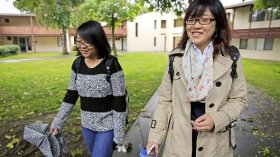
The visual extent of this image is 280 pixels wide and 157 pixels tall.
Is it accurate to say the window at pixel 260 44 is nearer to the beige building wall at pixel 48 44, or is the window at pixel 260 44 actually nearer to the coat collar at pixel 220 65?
the coat collar at pixel 220 65


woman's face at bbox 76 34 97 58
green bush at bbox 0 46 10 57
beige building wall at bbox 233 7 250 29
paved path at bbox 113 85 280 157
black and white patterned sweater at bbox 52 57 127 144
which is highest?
beige building wall at bbox 233 7 250 29

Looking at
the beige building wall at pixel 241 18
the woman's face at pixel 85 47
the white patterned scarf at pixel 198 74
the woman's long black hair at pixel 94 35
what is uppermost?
the beige building wall at pixel 241 18

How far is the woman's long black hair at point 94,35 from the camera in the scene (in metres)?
2.27

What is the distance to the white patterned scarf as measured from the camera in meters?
1.66

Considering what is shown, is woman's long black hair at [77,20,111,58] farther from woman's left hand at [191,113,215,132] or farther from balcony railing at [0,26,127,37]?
balcony railing at [0,26,127,37]

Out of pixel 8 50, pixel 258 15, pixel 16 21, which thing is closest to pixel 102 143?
pixel 258 15

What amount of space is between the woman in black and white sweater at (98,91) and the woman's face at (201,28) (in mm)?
873

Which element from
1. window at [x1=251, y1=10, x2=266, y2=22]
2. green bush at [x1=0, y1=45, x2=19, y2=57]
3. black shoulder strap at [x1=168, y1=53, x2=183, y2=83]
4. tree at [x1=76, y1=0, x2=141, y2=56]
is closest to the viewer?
black shoulder strap at [x1=168, y1=53, x2=183, y2=83]

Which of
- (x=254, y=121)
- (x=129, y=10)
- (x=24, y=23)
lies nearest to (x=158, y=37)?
(x=129, y=10)

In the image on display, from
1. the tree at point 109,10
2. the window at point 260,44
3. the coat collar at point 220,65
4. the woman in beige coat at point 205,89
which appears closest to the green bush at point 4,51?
the tree at point 109,10

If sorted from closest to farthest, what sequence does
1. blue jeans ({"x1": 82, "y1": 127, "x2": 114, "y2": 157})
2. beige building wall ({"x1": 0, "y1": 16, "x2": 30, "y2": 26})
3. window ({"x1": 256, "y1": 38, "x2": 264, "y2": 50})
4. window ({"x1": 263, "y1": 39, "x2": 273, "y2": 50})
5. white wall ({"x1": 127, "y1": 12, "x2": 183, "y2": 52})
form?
1. blue jeans ({"x1": 82, "y1": 127, "x2": 114, "y2": 157})
2. window ({"x1": 263, "y1": 39, "x2": 273, "y2": 50})
3. window ({"x1": 256, "y1": 38, "x2": 264, "y2": 50})
4. beige building wall ({"x1": 0, "y1": 16, "x2": 30, "y2": 26})
5. white wall ({"x1": 127, "y1": 12, "x2": 183, "y2": 52})

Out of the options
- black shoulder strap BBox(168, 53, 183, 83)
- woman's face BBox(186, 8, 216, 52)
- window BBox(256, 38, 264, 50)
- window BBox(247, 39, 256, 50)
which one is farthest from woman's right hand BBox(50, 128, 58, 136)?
window BBox(247, 39, 256, 50)

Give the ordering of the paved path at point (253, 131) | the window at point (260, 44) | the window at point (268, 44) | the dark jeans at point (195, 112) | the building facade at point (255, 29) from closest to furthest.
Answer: the dark jeans at point (195, 112) < the paved path at point (253, 131) < the building facade at point (255, 29) < the window at point (268, 44) < the window at point (260, 44)

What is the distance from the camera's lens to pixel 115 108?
2.35m
